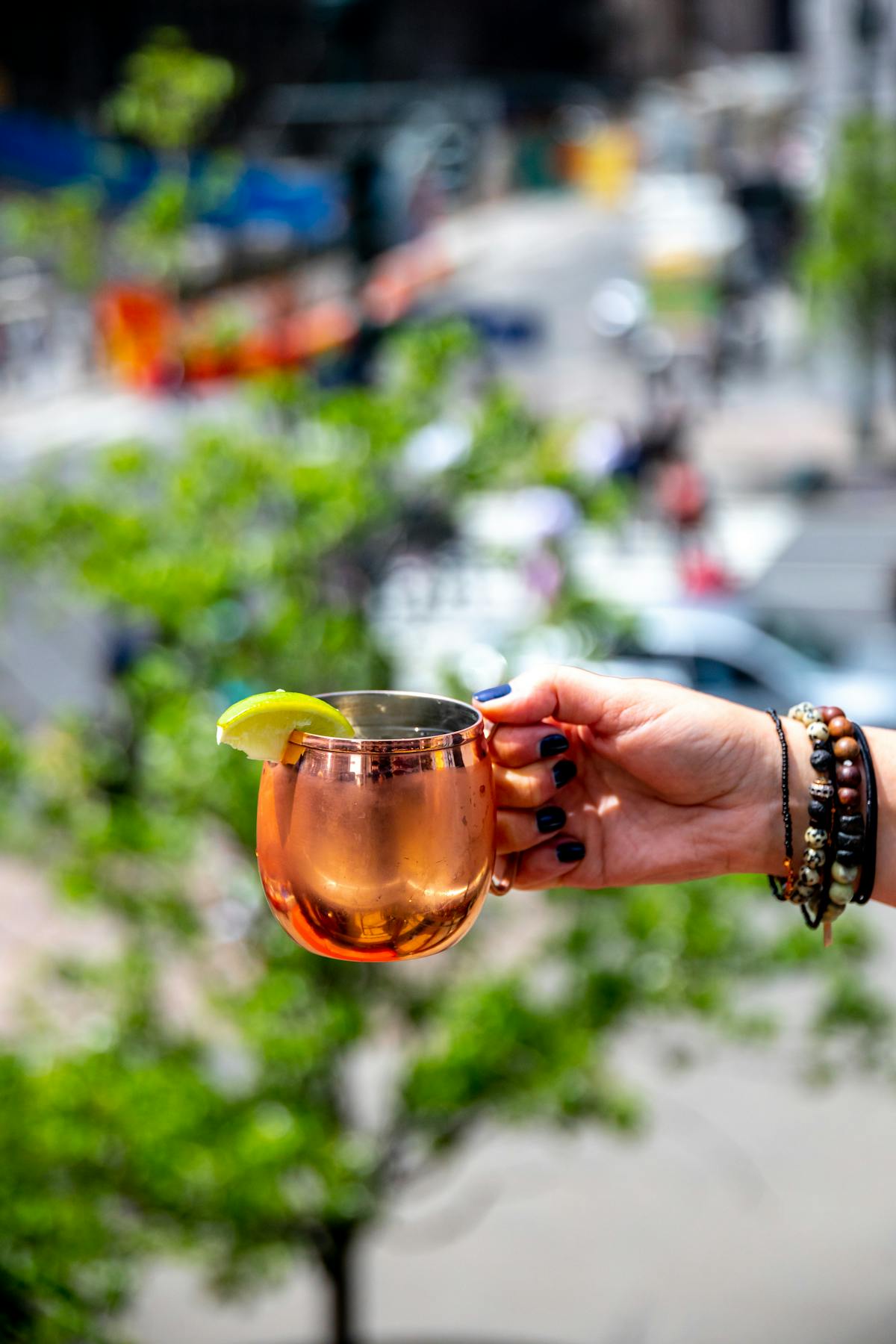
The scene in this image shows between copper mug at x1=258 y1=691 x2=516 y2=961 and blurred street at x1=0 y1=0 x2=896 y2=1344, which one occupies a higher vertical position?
copper mug at x1=258 y1=691 x2=516 y2=961

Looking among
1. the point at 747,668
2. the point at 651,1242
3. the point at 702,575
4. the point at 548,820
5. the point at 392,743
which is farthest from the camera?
the point at 702,575

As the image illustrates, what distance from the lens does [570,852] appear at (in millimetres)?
2125

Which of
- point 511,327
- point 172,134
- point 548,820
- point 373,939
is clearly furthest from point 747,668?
point 511,327

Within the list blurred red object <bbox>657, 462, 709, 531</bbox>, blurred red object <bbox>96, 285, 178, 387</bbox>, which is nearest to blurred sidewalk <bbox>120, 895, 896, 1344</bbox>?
blurred red object <bbox>657, 462, 709, 531</bbox>

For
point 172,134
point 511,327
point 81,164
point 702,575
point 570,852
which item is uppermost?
point 172,134

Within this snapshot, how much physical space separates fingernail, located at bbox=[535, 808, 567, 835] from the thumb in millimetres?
130

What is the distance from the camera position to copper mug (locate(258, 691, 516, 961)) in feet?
5.67

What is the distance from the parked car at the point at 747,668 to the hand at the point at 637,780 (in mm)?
9659

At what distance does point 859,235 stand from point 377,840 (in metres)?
20.9

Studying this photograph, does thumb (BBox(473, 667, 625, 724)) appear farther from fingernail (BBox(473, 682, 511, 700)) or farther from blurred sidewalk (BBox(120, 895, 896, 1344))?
blurred sidewalk (BBox(120, 895, 896, 1344))

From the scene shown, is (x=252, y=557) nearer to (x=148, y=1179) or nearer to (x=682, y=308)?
(x=148, y=1179)

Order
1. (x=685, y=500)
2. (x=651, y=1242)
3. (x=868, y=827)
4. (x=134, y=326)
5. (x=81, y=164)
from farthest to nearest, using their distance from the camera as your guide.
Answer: (x=134, y=326) → (x=81, y=164) → (x=685, y=500) → (x=651, y=1242) → (x=868, y=827)

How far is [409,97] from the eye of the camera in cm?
3578

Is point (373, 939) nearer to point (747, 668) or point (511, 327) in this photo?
point (747, 668)
